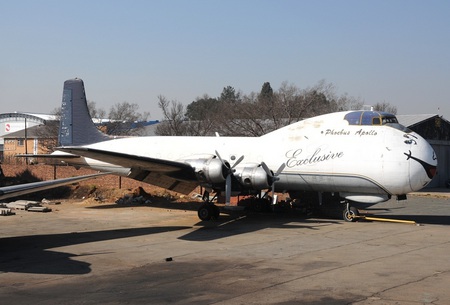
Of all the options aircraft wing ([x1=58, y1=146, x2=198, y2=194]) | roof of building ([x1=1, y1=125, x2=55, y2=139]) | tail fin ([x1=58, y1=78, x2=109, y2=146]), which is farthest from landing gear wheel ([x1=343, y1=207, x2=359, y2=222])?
roof of building ([x1=1, y1=125, x2=55, y2=139])

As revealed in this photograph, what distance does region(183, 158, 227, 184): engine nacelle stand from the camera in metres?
20.0

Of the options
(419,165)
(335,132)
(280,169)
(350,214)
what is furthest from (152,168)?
(419,165)

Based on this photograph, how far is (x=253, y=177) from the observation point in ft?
65.9

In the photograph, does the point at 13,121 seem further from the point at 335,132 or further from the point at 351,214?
the point at 351,214

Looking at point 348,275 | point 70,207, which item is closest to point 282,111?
point 70,207

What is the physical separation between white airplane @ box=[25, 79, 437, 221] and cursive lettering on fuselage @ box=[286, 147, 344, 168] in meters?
0.04

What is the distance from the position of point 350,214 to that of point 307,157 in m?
2.83

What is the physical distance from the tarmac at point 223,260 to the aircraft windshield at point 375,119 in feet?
12.2

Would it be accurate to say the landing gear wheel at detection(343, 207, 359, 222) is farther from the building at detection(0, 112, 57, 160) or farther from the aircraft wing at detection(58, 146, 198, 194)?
the building at detection(0, 112, 57, 160)

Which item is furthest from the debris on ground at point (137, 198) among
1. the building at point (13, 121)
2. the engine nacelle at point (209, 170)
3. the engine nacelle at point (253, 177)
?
the building at point (13, 121)

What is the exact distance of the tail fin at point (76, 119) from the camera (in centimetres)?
2753

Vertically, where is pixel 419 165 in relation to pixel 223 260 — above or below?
above

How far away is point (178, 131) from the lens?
69375 mm

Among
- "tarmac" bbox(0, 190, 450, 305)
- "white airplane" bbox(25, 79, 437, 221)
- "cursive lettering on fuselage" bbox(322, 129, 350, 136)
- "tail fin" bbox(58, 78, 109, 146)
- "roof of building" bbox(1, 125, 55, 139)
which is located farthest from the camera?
"roof of building" bbox(1, 125, 55, 139)
